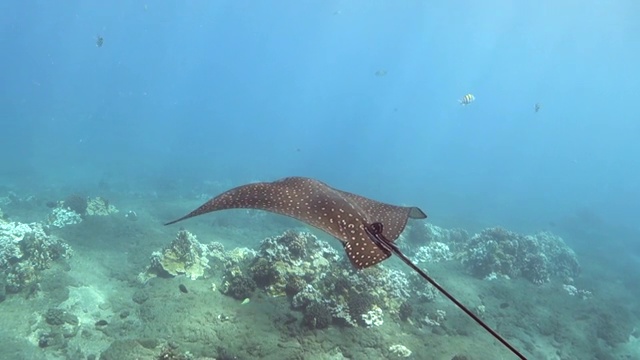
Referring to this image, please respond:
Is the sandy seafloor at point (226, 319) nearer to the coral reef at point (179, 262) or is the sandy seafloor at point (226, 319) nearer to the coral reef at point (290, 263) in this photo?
the coral reef at point (290, 263)

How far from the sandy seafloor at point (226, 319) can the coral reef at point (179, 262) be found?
0.53 metres

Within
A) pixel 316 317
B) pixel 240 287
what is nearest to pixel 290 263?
pixel 240 287

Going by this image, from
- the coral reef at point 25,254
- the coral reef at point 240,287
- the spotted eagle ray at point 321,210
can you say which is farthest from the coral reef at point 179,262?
the spotted eagle ray at point 321,210

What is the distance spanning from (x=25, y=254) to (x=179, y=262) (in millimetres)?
5002

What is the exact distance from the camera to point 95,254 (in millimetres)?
14023

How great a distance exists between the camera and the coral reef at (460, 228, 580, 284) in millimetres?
16781

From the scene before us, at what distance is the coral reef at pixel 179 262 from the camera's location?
12200 mm

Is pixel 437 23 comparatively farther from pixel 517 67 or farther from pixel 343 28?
pixel 517 67

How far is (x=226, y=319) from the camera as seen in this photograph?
9.18m

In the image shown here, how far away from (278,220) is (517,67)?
18213cm

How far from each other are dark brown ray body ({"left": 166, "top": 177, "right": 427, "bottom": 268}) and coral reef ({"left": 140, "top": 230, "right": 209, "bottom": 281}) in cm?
645

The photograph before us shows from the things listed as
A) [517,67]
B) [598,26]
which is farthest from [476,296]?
[517,67]

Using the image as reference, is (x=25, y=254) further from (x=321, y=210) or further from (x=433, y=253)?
(x=433, y=253)

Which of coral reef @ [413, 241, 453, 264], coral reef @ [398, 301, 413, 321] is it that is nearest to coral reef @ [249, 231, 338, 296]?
coral reef @ [398, 301, 413, 321]
